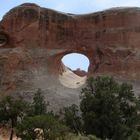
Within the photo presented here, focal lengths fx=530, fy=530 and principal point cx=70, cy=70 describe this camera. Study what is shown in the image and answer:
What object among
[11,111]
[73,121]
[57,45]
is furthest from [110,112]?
[57,45]

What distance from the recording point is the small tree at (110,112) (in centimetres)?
3500

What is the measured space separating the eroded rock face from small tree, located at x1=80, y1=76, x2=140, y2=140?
897 centimetres

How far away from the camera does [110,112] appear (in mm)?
35188

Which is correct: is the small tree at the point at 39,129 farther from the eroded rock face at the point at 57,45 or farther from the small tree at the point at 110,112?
the eroded rock face at the point at 57,45

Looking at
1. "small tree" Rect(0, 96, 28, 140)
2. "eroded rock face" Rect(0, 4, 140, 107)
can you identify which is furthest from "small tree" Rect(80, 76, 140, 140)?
Result: "eroded rock face" Rect(0, 4, 140, 107)

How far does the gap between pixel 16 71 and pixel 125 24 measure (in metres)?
10.6

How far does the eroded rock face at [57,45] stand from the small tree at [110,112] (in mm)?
8974

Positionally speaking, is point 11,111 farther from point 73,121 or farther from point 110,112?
point 110,112

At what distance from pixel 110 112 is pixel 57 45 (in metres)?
14.3

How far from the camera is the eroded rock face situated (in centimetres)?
4659

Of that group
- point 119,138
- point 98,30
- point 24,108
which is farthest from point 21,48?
point 119,138

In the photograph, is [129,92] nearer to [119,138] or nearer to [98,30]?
[119,138]

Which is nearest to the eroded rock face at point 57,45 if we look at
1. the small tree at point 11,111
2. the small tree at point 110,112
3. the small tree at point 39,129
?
the small tree at point 11,111

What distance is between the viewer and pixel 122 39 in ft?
155
